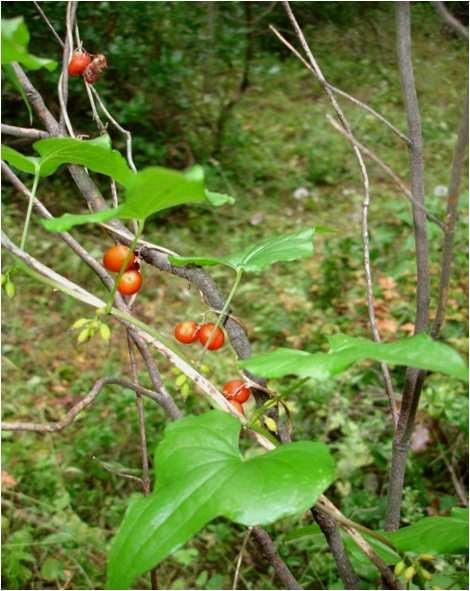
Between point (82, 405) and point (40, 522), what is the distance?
53.0 inches

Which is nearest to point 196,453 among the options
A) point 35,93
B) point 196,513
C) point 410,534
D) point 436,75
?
point 196,513

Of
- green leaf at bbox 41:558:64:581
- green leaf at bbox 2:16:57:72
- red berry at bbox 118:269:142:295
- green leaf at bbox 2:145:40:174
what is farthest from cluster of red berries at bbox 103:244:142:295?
green leaf at bbox 41:558:64:581

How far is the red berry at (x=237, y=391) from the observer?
0.68 m

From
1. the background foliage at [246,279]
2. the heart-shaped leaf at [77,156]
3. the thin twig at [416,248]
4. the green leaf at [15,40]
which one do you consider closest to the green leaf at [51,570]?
the background foliage at [246,279]

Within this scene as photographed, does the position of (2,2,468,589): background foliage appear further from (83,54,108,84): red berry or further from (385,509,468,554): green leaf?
(83,54,108,84): red berry

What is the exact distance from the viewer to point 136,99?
3436mm

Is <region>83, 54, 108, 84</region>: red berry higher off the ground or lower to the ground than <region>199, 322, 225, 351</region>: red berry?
higher

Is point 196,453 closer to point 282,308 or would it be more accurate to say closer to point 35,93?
point 35,93

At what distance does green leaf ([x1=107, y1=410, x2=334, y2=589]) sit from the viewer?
48 cm

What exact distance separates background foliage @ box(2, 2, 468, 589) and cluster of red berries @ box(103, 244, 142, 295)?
0.40 feet

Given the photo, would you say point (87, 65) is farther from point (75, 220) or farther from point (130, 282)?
point (75, 220)

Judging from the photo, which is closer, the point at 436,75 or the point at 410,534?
the point at 410,534

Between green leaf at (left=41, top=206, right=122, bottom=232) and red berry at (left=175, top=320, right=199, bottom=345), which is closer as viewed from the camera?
green leaf at (left=41, top=206, right=122, bottom=232)

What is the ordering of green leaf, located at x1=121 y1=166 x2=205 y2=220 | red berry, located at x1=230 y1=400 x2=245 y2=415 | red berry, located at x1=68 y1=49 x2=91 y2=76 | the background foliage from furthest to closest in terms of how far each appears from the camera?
the background foliage < red berry, located at x1=68 y1=49 x2=91 y2=76 < red berry, located at x1=230 y1=400 x2=245 y2=415 < green leaf, located at x1=121 y1=166 x2=205 y2=220
